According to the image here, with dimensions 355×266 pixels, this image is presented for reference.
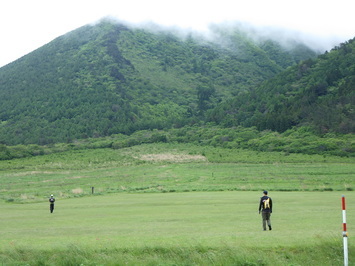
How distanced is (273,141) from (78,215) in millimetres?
100818

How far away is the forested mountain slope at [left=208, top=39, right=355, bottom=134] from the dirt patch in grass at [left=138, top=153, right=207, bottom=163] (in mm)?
40085

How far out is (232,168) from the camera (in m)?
85.1

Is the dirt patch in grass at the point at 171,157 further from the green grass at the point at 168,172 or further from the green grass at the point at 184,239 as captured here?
the green grass at the point at 184,239

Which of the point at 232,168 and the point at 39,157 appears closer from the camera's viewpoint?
the point at 232,168

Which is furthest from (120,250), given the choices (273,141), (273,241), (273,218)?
(273,141)

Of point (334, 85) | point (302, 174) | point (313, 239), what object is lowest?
point (302, 174)

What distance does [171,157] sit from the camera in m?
112

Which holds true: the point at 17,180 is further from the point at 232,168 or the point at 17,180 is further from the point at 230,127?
the point at 230,127

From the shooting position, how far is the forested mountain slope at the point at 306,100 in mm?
132000

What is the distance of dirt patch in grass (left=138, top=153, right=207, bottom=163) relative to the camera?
10581cm

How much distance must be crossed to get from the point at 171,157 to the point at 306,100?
63802mm

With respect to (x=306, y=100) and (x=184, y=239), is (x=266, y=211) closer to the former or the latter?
(x=184, y=239)

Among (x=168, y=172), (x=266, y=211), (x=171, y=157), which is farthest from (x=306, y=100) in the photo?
(x=266, y=211)

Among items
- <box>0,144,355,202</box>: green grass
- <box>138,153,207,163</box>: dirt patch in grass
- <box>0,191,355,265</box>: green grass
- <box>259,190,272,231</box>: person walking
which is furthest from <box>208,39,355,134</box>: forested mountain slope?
<box>259,190,272,231</box>: person walking
